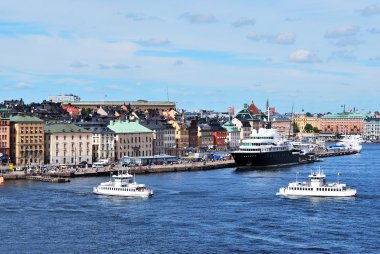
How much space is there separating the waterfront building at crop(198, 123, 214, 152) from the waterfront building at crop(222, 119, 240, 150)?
6.93 m

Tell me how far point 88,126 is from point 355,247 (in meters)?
60.3

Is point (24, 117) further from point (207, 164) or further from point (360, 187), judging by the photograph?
point (360, 187)

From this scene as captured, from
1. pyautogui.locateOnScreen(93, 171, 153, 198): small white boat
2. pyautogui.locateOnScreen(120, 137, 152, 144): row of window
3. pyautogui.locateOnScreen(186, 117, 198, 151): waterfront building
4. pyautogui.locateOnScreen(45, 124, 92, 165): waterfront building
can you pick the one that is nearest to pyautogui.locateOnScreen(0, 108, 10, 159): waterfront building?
pyautogui.locateOnScreen(45, 124, 92, 165): waterfront building

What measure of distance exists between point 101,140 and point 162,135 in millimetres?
16441

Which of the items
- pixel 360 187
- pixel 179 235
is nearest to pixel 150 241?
pixel 179 235

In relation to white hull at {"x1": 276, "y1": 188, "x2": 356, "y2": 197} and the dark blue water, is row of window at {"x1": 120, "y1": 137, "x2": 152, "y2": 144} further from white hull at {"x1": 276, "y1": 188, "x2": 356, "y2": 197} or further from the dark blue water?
white hull at {"x1": 276, "y1": 188, "x2": 356, "y2": 197}

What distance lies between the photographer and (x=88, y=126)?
97875 mm

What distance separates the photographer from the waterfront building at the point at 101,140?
3812 inches

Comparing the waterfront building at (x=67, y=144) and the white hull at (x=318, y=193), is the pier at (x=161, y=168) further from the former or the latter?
the white hull at (x=318, y=193)

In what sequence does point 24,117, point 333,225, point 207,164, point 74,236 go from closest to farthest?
1. point 74,236
2. point 333,225
3. point 24,117
4. point 207,164

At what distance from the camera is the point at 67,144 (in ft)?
304

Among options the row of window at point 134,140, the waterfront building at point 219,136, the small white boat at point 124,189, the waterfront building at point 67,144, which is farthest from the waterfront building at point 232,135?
the small white boat at point 124,189

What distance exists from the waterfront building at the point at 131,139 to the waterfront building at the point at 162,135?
10.0 feet

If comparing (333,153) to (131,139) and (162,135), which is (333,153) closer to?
(162,135)
